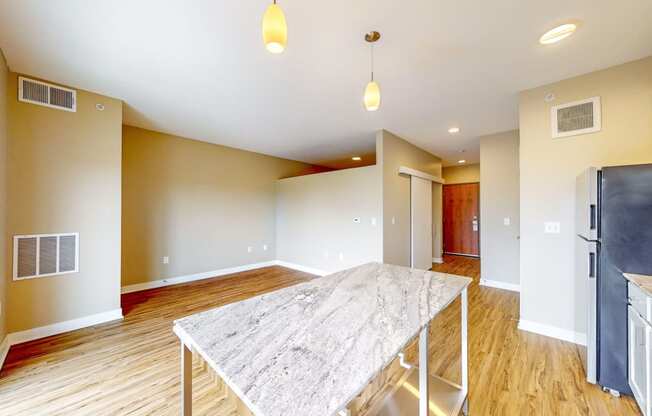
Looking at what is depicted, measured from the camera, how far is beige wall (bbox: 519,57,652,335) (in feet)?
7.21

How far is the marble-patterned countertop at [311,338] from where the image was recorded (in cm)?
63

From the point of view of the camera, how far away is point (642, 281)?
1570 millimetres

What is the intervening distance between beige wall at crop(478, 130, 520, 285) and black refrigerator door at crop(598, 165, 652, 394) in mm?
2507

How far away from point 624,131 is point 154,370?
4716 mm

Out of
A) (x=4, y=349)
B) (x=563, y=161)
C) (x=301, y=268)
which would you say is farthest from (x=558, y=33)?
(x=4, y=349)

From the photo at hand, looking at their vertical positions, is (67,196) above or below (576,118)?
below

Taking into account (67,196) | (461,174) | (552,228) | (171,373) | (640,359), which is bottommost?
(171,373)

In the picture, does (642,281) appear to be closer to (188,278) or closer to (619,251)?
(619,251)

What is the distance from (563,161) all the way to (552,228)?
0.71 m

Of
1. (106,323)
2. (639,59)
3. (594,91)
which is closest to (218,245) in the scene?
(106,323)

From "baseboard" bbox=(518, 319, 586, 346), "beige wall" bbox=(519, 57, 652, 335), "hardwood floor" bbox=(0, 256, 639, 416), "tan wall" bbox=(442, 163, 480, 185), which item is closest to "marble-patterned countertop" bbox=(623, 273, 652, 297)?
"beige wall" bbox=(519, 57, 652, 335)

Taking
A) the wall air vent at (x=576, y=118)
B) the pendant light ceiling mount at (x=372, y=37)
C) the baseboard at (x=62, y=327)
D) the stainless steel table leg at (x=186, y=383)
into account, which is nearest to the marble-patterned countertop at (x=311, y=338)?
the stainless steel table leg at (x=186, y=383)

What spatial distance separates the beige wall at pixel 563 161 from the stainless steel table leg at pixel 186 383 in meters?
2.95

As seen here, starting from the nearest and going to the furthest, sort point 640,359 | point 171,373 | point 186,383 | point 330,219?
point 186,383
point 640,359
point 171,373
point 330,219
